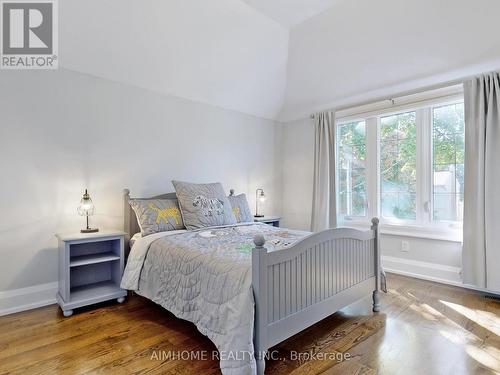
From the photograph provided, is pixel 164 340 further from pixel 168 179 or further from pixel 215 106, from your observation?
pixel 215 106

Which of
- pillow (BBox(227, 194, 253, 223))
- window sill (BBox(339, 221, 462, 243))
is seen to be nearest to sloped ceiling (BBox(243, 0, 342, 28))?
pillow (BBox(227, 194, 253, 223))

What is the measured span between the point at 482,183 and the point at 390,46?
64.3 inches

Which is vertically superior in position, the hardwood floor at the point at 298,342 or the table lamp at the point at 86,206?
the table lamp at the point at 86,206

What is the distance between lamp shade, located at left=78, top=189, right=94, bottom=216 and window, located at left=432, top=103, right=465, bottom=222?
11.9 feet

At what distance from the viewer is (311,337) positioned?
77.5 inches

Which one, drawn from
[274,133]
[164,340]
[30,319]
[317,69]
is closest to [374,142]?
[317,69]

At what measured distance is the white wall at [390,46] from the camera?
250 cm

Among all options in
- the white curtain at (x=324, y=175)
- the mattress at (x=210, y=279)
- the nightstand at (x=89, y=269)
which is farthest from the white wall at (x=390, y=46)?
the nightstand at (x=89, y=269)

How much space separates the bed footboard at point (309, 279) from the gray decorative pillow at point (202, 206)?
4.10ft

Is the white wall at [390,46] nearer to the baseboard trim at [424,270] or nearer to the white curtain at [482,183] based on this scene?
the white curtain at [482,183]

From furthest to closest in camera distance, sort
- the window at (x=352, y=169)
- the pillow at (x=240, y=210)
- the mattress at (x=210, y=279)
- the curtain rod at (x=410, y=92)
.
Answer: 1. the window at (x=352, y=169)
2. the pillow at (x=240, y=210)
3. the curtain rod at (x=410, y=92)
4. the mattress at (x=210, y=279)

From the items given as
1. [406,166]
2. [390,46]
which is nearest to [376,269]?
[406,166]

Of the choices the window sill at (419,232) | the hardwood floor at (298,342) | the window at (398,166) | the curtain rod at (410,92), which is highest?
the curtain rod at (410,92)

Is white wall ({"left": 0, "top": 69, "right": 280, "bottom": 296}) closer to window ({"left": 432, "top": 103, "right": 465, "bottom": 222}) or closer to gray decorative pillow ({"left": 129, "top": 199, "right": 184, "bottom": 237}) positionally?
gray decorative pillow ({"left": 129, "top": 199, "right": 184, "bottom": 237})
